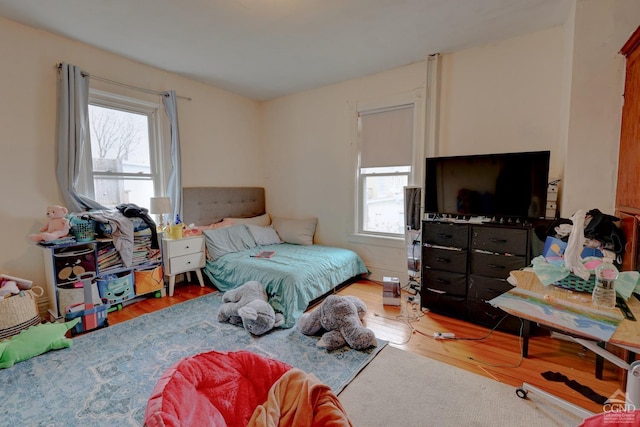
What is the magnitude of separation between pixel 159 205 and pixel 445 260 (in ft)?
10.2

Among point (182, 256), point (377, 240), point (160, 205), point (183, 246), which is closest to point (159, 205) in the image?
point (160, 205)

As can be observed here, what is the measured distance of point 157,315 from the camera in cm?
275

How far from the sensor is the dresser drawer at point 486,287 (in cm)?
245

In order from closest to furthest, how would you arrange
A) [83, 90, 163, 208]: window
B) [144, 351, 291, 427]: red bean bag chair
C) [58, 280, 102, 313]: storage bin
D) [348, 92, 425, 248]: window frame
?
[144, 351, 291, 427]: red bean bag chair < [58, 280, 102, 313]: storage bin < [83, 90, 163, 208]: window < [348, 92, 425, 248]: window frame

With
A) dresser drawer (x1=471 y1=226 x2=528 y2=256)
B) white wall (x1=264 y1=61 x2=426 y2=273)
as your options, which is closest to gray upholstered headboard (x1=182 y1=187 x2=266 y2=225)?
white wall (x1=264 y1=61 x2=426 y2=273)

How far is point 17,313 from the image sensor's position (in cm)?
223

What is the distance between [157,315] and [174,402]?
81.9 inches

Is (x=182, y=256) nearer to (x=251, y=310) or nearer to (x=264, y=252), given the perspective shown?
(x=264, y=252)

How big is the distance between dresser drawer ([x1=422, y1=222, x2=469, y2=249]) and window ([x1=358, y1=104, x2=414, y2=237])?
31.2 inches

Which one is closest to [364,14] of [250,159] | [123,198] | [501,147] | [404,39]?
[404,39]

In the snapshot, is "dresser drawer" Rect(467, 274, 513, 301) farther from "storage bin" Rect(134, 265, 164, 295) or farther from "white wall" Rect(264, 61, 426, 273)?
"storage bin" Rect(134, 265, 164, 295)

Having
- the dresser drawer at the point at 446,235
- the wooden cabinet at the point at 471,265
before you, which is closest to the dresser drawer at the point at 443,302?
the wooden cabinet at the point at 471,265

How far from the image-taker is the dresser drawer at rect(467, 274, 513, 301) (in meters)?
2.45

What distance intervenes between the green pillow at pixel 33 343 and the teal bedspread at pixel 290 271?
1390 millimetres
